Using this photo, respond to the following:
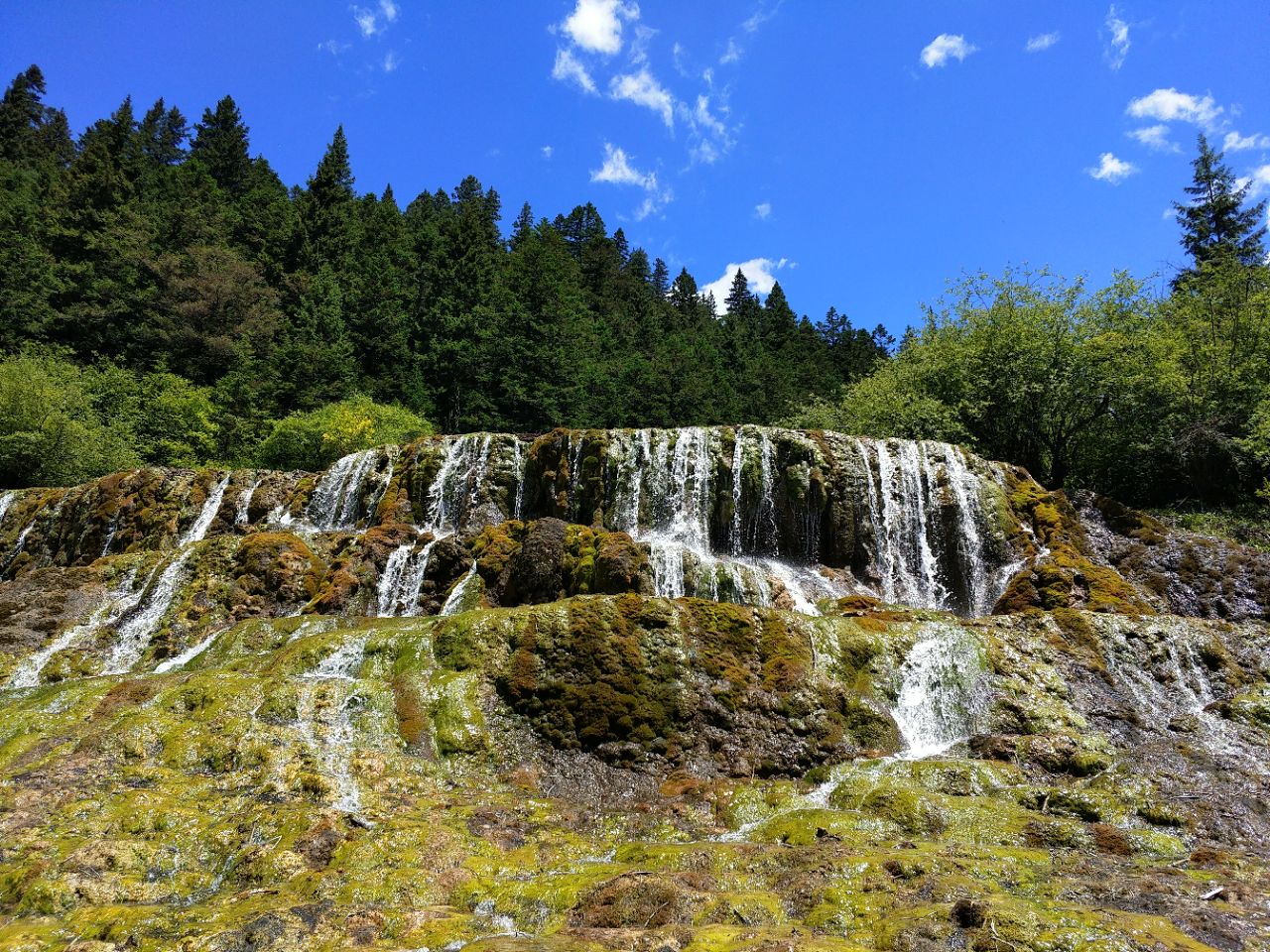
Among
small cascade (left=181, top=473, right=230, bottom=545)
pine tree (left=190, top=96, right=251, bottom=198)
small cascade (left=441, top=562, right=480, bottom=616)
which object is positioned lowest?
small cascade (left=441, top=562, right=480, bottom=616)

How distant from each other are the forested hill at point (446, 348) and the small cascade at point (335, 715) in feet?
77.4

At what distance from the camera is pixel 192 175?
193 feet

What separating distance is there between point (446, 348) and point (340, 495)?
23.7m

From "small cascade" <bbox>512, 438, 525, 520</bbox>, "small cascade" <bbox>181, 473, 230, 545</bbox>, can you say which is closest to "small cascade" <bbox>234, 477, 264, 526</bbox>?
"small cascade" <bbox>181, 473, 230, 545</bbox>

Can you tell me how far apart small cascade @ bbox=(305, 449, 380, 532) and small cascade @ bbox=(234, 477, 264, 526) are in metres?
1.78

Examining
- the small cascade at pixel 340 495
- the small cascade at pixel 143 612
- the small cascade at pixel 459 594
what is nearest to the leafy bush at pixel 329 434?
the small cascade at pixel 340 495

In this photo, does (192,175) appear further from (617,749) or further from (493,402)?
(617,749)

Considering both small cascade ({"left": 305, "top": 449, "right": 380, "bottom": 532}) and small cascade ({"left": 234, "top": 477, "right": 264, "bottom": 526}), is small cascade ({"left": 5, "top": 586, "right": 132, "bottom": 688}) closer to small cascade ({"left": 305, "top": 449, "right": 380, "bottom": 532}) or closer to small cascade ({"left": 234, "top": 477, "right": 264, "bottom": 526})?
small cascade ({"left": 234, "top": 477, "right": 264, "bottom": 526})

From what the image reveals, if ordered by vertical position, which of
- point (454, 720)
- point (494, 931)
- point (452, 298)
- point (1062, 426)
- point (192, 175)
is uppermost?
point (192, 175)

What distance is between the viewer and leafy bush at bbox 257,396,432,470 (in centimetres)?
3247


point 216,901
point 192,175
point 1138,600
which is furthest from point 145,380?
point 1138,600

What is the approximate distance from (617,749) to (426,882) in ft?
12.4

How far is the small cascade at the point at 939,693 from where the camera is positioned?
10266mm

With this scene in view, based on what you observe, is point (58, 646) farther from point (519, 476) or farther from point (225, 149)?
point (225, 149)
